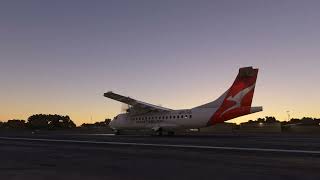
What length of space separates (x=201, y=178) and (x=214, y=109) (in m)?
43.0

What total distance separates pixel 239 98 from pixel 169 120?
11.0m

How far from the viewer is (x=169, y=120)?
194 ft

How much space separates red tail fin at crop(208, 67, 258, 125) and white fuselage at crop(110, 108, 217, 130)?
3.99 feet

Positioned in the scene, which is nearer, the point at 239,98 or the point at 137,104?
the point at 239,98

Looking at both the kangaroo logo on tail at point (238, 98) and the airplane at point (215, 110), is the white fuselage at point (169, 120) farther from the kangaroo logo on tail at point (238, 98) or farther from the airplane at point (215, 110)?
the kangaroo logo on tail at point (238, 98)

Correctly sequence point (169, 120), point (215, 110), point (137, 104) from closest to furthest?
point (215, 110) → point (169, 120) → point (137, 104)

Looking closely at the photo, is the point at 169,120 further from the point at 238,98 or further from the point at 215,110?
the point at 238,98

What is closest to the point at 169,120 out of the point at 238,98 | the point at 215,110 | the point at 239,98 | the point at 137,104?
the point at 137,104

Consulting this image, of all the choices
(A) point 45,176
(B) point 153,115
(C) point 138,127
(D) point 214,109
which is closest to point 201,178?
(A) point 45,176

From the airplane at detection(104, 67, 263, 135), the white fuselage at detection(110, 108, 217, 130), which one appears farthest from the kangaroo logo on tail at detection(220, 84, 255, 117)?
the white fuselage at detection(110, 108, 217, 130)

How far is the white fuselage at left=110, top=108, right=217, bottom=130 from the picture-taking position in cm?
5497

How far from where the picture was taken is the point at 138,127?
218ft

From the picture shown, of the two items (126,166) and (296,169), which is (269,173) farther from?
(126,166)

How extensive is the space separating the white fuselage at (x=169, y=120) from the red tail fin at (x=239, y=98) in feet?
3.99
